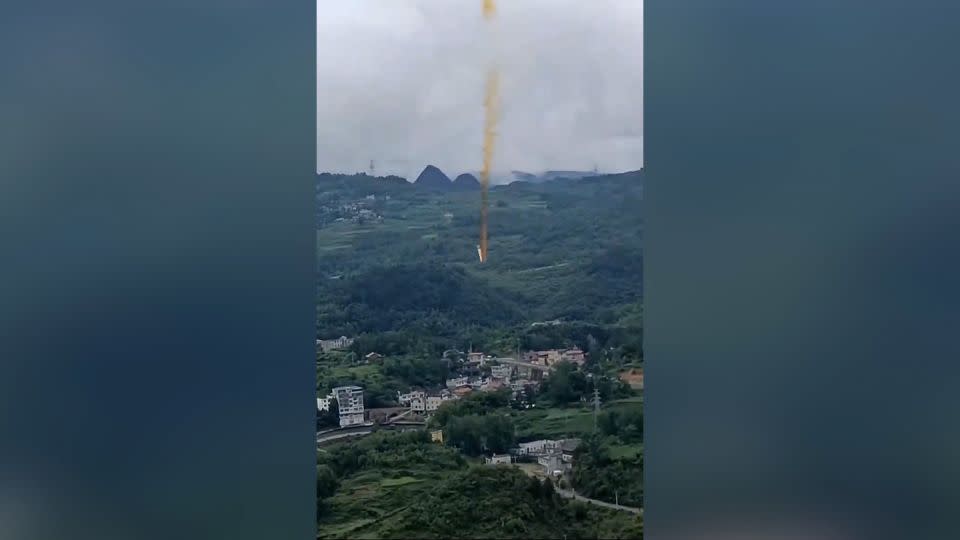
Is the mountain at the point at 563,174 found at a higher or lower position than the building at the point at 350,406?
higher

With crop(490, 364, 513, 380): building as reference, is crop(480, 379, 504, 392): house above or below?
below

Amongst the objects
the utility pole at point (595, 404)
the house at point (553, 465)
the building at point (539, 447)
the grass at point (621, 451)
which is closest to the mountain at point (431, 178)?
the utility pole at point (595, 404)

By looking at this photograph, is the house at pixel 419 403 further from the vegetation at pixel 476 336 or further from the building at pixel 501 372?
the building at pixel 501 372

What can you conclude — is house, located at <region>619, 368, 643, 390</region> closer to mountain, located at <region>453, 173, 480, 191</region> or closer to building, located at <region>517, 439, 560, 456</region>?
building, located at <region>517, 439, 560, 456</region>

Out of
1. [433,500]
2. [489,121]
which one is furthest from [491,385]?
[489,121]
